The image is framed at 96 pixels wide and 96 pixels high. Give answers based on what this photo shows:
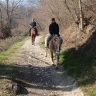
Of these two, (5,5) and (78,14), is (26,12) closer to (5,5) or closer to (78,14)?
(5,5)

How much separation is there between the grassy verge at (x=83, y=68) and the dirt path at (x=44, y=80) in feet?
1.00

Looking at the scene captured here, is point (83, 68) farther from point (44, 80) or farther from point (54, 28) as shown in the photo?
point (54, 28)

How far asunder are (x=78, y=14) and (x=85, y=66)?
10.8 metres

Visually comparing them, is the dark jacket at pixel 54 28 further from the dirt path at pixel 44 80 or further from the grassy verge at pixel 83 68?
the dirt path at pixel 44 80

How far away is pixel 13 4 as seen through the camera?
64.2 meters

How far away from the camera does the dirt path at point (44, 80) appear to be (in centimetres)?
1064

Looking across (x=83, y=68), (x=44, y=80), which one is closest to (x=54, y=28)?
(x=83, y=68)

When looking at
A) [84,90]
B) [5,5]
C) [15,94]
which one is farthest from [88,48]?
[5,5]

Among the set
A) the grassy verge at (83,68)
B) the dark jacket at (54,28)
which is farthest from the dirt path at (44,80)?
the dark jacket at (54,28)

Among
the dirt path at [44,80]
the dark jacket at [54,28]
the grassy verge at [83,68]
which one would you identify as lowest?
the dirt path at [44,80]

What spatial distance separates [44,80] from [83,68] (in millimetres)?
1909

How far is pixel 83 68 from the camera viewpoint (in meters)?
12.6

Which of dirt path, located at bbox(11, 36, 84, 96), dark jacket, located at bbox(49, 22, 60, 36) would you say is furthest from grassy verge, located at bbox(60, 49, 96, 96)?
dark jacket, located at bbox(49, 22, 60, 36)

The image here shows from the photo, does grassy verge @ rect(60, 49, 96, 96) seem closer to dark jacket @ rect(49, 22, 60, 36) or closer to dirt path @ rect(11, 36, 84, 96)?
dirt path @ rect(11, 36, 84, 96)
